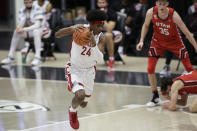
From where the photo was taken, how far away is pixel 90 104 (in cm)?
829

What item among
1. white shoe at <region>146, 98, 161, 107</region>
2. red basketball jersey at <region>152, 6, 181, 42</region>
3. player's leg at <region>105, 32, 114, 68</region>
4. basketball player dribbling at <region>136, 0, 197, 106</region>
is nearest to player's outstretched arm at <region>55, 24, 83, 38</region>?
basketball player dribbling at <region>136, 0, 197, 106</region>

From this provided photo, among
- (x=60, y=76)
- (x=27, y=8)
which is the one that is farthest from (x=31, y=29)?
(x=60, y=76)

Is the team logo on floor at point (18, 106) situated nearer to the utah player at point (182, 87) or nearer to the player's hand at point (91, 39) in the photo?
the utah player at point (182, 87)

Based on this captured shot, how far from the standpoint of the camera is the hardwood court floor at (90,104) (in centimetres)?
686

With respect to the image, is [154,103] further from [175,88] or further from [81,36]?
[81,36]

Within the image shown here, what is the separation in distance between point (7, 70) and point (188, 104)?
520 cm

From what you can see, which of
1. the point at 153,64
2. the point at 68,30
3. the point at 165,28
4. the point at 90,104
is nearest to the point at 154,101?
the point at 153,64

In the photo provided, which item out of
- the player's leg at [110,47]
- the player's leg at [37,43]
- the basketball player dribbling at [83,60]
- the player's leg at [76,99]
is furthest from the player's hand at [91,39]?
the player's leg at [37,43]

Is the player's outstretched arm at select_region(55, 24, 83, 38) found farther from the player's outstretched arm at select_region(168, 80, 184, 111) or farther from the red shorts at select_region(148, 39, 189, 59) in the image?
the red shorts at select_region(148, 39, 189, 59)

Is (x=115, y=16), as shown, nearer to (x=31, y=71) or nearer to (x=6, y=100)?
(x=31, y=71)

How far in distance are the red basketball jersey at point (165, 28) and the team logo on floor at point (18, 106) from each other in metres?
2.15

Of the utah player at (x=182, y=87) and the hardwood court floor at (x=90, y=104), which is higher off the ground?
the utah player at (x=182, y=87)

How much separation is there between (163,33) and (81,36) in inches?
97.4

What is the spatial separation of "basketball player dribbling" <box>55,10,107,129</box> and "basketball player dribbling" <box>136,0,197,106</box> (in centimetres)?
182
